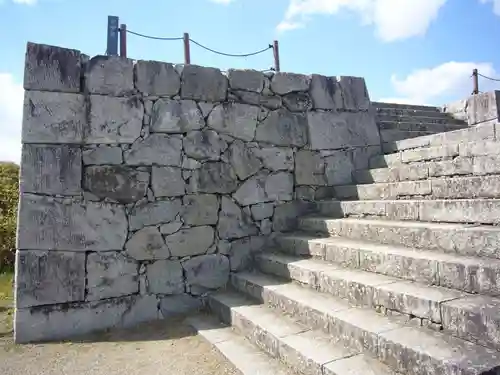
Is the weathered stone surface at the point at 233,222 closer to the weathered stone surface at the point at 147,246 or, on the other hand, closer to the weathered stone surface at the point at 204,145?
the weathered stone surface at the point at 204,145

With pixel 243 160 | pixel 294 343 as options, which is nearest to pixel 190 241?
pixel 243 160

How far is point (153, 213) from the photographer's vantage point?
3668 millimetres

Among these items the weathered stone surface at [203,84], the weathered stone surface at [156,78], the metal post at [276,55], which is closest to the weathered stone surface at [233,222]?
the weathered stone surface at [203,84]

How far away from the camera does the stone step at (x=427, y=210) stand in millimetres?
2371

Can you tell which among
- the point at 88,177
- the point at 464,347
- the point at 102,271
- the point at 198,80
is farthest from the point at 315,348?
the point at 198,80

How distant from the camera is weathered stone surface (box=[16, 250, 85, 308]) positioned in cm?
320

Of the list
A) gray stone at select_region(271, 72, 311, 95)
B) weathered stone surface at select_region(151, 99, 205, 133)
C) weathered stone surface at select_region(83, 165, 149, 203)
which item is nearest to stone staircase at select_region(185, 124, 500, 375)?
weathered stone surface at select_region(83, 165, 149, 203)

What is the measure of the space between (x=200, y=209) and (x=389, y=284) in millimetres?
2075

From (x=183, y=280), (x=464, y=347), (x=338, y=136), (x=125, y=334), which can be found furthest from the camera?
(x=338, y=136)

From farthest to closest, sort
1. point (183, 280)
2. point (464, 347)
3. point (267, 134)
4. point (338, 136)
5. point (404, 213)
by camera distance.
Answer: point (338, 136) → point (267, 134) → point (183, 280) → point (404, 213) → point (464, 347)

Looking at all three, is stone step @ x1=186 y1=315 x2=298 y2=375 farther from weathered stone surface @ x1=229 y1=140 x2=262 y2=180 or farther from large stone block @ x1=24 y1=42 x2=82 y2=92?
large stone block @ x1=24 y1=42 x2=82 y2=92

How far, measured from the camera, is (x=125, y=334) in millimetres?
3314

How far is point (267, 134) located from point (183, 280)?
1808 millimetres

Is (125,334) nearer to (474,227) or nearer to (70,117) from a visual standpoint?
(70,117)
